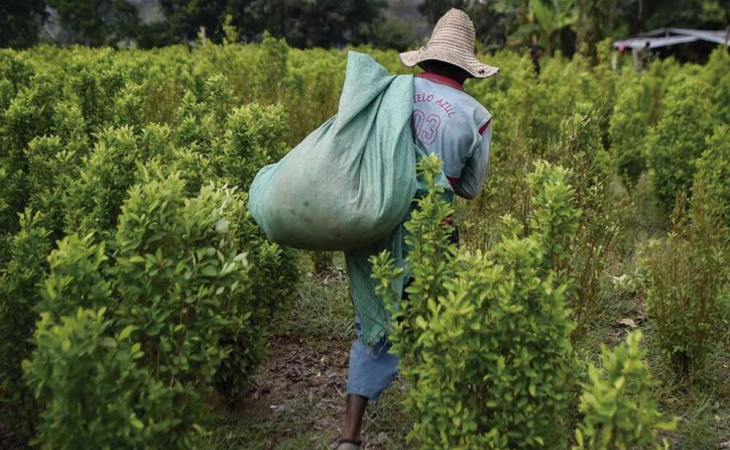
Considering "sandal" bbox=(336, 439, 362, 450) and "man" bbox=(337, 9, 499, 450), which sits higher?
"man" bbox=(337, 9, 499, 450)

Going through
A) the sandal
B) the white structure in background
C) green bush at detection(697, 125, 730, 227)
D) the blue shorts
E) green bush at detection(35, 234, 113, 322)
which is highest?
green bush at detection(35, 234, 113, 322)

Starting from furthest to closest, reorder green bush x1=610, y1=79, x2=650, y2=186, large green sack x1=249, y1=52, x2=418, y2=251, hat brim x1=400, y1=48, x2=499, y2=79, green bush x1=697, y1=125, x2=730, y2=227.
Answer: green bush x1=610, y1=79, x2=650, y2=186 → green bush x1=697, y1=125, x2=730, y2=227 → hat brim x1=400, y1=48, x2=499, y2=79 → large green sack x1=249, y1=52, x2=418, y2=251

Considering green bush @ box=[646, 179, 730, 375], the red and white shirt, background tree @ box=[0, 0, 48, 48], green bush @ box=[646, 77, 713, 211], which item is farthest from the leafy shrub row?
background tree @ box=[0, 0, 48, 48]

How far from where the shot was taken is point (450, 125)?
2.48 meters

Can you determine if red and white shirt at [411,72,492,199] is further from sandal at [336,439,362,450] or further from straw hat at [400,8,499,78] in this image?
sandal at [336,439,362,450]

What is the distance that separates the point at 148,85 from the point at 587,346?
15.2 ft

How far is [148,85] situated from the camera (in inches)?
256

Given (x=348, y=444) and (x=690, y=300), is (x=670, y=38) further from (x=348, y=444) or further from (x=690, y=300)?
(x=348, y=444)

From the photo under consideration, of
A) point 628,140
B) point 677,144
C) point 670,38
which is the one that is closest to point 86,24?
point 670,38

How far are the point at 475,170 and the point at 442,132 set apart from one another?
0.22 meters

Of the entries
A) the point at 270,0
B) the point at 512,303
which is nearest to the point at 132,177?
the point at 512,303

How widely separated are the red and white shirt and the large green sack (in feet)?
0.30

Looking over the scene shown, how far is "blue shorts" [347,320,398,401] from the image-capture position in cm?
260

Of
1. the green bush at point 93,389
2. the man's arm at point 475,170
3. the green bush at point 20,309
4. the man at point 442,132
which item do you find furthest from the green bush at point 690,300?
the green bush at point 20,309
